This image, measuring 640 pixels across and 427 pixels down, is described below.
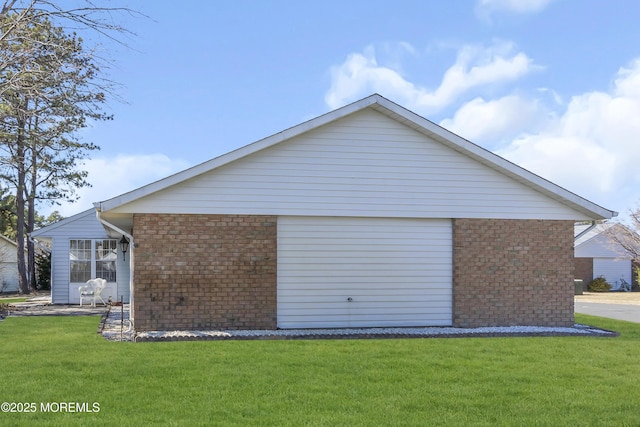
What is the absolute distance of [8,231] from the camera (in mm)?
54781

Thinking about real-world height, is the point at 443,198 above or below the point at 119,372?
above

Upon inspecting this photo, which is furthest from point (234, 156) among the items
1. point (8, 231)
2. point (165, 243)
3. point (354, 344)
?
point (8, 231)

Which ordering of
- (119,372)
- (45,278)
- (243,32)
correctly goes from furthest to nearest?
(45,278), (243,32), (119,372)

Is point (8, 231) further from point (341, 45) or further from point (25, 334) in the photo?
point (341, 45)

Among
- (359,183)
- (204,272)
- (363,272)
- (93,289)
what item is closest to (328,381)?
(204,272)

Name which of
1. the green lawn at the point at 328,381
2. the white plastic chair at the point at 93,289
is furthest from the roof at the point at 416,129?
the white plastic chair at the point at 93,289

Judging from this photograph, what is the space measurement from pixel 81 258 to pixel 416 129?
15211 millimetres

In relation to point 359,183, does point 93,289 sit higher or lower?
lower

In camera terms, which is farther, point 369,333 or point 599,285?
point 599,285

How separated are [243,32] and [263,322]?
240 inches

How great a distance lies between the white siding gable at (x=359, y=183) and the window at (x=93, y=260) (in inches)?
464

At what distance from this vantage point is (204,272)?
13.4 m

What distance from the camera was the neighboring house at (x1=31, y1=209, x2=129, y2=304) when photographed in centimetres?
2373

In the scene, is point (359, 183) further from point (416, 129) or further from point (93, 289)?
point (93, 289)
